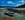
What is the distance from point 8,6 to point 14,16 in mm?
209

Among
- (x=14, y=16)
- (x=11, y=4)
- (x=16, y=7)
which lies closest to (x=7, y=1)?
(x=11, y=4)

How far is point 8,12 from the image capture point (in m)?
1.18

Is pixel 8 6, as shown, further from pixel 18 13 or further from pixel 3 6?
pixel 18 13

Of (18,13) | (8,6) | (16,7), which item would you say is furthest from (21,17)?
(8,6)

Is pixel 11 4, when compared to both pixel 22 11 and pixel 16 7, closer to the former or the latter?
pixel 16 7

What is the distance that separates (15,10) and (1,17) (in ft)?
0.93

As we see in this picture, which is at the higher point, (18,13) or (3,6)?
(3,6)

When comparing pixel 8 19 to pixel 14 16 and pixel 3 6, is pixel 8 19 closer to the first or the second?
pixel 14 16

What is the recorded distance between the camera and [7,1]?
1.17 m

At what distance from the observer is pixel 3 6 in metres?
1.17

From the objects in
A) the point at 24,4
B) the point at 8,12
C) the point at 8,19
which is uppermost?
the point at 24,4

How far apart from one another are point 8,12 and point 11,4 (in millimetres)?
154

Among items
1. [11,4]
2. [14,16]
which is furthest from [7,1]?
[14,16]

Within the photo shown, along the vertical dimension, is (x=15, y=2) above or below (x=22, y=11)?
above
